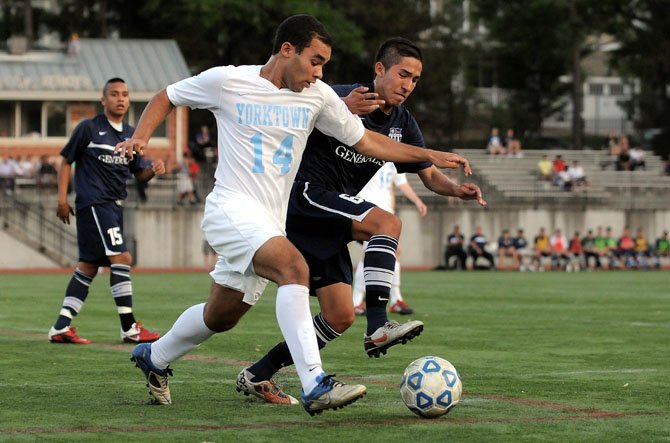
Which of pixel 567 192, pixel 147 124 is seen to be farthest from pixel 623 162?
pixel 147 124

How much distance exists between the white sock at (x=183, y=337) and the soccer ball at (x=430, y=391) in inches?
45.8

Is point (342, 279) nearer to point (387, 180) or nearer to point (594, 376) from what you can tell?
point (594, 376)

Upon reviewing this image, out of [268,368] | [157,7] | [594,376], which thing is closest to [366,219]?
[268,368]

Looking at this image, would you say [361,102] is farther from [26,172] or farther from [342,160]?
[26,172]

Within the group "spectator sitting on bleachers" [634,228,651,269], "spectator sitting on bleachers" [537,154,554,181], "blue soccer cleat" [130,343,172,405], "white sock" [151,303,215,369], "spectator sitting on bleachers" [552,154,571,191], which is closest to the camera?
"white sock" [151,303,215,369]

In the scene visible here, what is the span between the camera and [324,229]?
26.5 feet

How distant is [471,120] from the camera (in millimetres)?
66500

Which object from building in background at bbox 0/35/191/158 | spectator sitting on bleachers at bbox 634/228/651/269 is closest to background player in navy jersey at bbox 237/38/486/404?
spectator sitting on bleachers at bbox 634/228/651/269

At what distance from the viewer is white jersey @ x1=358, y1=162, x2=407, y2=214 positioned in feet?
53.3

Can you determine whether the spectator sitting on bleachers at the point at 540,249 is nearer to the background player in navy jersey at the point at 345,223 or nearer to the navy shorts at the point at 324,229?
the background player in navy jersey at the point at 345,223

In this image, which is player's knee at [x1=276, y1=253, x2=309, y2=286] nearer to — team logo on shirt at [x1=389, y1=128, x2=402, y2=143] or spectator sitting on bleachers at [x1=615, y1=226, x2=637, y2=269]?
team logo on shirt at [x1=389, y1=128, x2=402, y2=143]

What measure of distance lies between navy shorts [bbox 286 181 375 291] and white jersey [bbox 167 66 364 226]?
665 millimetres

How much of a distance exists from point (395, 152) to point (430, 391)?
1.47 metres

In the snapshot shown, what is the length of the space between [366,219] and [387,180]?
8.76 metres
